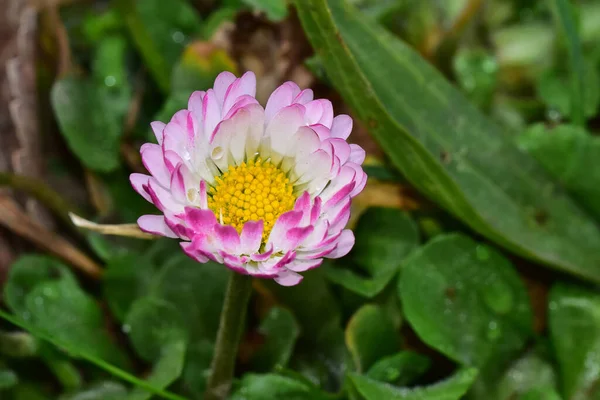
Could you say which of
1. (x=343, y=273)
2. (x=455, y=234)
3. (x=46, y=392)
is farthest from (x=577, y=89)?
(x=46, y=392)

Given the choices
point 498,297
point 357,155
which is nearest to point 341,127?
point 357,155

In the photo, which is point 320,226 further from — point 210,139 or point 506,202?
point 506,202

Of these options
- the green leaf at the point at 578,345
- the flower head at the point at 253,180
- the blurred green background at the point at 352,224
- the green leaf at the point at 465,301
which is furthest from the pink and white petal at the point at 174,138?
the green leaf at the point at 578,345

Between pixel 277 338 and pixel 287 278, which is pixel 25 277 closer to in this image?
pixel 277 338

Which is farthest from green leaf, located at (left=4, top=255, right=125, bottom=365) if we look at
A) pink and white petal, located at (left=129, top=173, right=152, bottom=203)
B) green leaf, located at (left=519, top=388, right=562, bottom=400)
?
green leaf, located at (left=519, top=388, right=562, bottom=400)

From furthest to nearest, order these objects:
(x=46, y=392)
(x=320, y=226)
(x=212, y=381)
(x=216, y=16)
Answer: (x=216, y=16), (x=46, y=392), (x=212, y=381), (x=320, y=226)

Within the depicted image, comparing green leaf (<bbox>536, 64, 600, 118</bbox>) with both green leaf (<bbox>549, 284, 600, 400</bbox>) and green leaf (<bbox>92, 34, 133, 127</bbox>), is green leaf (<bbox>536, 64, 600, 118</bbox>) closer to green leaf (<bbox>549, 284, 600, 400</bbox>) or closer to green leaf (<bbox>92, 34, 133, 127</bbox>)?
green leaf (<bbox>549, 284, 600, 400</bbox>)
